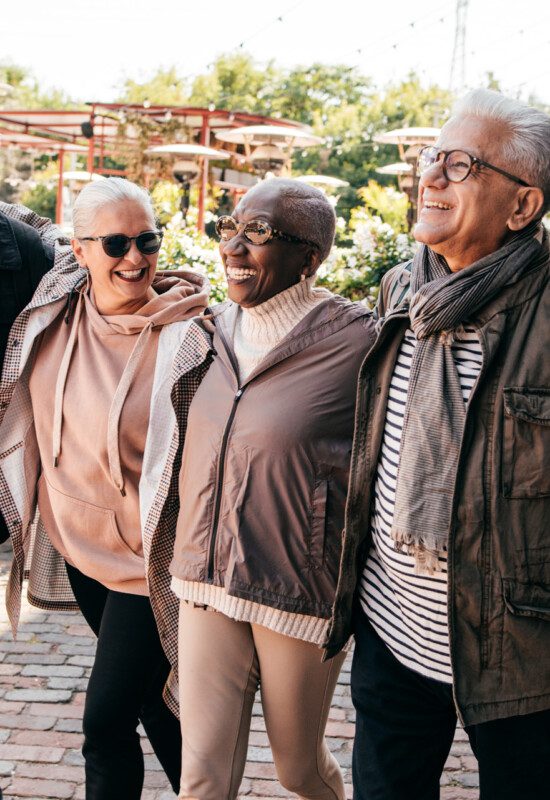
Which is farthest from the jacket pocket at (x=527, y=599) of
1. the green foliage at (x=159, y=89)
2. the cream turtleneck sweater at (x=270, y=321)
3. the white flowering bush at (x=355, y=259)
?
the green foliage at (x=159, y=89)

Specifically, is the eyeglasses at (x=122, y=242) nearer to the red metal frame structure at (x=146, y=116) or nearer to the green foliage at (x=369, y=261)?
the green foliage at (x=369, y=261)

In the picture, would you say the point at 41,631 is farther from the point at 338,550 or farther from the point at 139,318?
the point at 338,550

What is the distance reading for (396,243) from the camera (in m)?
9.54

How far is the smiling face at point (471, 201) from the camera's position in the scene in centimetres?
206

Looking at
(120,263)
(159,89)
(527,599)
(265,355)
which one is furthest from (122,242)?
(159,89)

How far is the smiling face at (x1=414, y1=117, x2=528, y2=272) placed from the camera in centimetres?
206

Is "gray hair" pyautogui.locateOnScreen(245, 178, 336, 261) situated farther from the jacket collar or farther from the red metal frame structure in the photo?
the red metal frame structure

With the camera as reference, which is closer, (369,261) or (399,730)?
(399,730)

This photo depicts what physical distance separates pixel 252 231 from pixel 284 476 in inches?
27.8

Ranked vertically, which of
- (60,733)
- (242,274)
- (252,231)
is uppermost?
(252,231)

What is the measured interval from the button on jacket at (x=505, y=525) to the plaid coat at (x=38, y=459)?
1036mm

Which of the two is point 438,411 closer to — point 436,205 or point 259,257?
point 436,205

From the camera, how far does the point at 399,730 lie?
7.36 ft

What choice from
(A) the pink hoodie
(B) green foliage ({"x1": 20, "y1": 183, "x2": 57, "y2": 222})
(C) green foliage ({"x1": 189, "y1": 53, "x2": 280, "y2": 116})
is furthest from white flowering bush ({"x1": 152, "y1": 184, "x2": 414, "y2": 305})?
(C) green foliage ({"x1": 189, "y1": 53, "x2": 280, "y2": 116})
